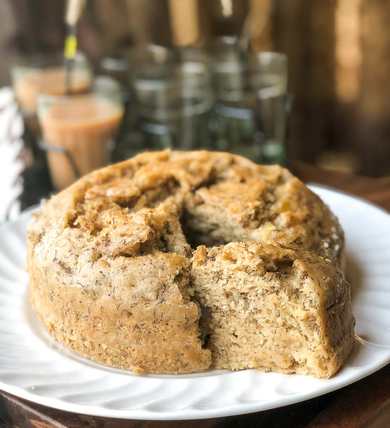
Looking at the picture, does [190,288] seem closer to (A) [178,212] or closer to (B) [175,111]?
(A) [178,212]

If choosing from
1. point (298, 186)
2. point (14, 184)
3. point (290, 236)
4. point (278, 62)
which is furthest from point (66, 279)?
point (278, 62)

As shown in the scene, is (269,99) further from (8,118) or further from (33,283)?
(33,283)

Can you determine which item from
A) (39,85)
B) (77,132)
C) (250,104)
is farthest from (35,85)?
(250,104)

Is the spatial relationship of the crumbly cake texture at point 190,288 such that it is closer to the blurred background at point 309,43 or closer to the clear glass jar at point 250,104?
the clear glass jar at point 250,104

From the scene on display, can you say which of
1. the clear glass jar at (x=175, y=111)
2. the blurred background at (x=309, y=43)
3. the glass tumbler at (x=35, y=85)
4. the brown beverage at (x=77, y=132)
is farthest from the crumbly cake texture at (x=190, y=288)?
the blurred background at (x=309, y=43)

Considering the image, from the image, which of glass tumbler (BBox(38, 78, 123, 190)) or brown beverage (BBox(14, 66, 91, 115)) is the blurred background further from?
glass tumbler (BBox(38, 78, 123, 190))

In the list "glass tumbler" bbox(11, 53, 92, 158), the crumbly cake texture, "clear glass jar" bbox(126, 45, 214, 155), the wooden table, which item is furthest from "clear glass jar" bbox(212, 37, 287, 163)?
the wooden table
